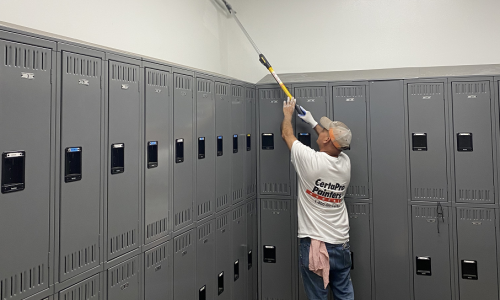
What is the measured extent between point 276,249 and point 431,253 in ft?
4.48

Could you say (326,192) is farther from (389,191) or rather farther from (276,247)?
(276,247)

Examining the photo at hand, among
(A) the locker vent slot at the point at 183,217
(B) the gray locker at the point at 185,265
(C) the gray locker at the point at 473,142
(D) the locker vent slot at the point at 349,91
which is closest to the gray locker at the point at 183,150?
(A) the locker vent slot at the point at 183,217

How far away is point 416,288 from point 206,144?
88.7 inches

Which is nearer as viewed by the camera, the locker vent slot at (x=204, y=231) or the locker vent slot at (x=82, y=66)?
the locker vent slot at (x=82, y=66)

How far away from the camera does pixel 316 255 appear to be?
257 cm

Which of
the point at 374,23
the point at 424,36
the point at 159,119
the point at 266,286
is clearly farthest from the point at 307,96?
the point at 266,286

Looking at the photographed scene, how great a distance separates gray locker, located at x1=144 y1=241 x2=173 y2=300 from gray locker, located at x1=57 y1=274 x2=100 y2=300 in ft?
1.06

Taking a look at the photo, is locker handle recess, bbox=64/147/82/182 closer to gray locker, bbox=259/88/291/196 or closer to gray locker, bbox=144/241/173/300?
gray locker, bbox=144/241/173/300

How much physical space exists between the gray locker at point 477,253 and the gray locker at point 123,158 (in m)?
2.67

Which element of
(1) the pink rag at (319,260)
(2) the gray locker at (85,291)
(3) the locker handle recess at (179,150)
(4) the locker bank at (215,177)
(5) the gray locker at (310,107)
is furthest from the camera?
(5) the gray locker at (310,107)

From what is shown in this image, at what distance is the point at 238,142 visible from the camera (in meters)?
3.03

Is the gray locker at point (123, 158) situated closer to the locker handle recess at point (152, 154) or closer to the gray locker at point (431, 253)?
the locker handle recess at point (152, 154)

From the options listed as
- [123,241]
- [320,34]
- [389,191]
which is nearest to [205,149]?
[123,241]

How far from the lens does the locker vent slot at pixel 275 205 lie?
326cm
